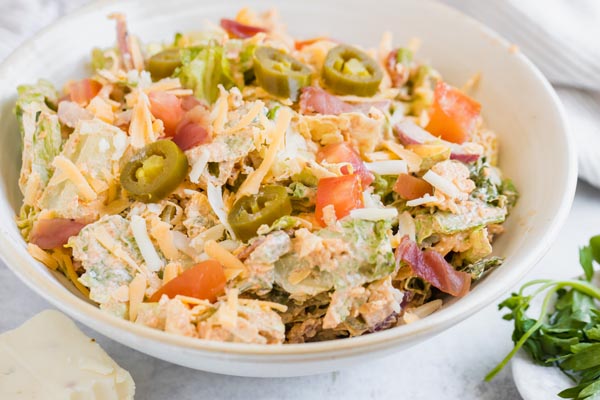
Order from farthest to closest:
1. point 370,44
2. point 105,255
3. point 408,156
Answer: point 370,44 < point 408,156 < point 105,255

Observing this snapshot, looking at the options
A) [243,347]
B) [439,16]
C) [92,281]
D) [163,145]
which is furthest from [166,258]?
[439,16]

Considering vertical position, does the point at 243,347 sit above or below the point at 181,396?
above

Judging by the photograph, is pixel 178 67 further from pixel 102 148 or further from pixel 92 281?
pixel 92 281

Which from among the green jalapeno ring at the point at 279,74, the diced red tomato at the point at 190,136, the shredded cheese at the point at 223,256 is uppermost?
the green jalapeno ring at the point at 279,74

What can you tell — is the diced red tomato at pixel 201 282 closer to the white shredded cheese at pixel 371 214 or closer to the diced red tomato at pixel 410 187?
the white shredded cheese at pixel 371 214

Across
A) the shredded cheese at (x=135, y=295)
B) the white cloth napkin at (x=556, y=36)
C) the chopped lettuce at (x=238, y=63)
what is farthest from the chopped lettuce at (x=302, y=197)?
the white cloth napkin at (x=556, y=36)

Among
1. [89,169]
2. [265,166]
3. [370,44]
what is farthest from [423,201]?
[370,44]

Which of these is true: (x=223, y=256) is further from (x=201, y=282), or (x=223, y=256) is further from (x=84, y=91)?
(x=84, y=91)
